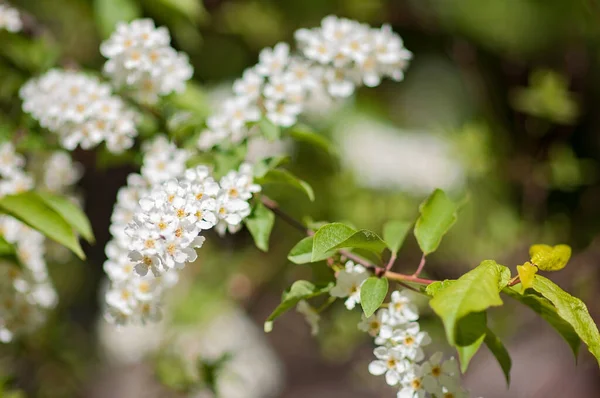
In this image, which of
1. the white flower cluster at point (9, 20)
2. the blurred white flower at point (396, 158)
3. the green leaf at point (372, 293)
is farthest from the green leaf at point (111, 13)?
the blurred white flower at point (396, 158)

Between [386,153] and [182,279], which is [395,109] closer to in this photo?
[386,153]

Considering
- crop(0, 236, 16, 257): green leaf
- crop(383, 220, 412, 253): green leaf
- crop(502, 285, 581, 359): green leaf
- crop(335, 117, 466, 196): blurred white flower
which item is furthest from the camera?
crop(335, 117, 466, 196): blurred white flower

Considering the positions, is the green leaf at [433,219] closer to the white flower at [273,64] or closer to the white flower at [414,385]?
the white flower at [414,385]

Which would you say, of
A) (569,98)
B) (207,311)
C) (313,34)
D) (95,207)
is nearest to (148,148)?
(313,34)

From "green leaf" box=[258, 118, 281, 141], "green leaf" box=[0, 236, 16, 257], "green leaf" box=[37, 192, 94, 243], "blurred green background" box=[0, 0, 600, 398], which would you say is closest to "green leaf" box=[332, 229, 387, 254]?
"green leaf" box=[258, 118, 281, 141]

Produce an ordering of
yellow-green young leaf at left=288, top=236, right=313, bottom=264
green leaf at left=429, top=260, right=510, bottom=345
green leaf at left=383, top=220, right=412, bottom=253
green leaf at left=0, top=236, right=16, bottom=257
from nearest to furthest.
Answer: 1. green leaf at left=429, top=260, right=510, bottom=345
2. yellow-green young leaf at left=288, top=236, right=313, bottom=264
3. green leaf at left=383, top=220, right=412, bottom=253
4. green leaf at left=0, top=236, right=16, bottom=257

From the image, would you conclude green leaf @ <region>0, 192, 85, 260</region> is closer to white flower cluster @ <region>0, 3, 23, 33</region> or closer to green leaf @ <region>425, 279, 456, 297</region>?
white flower cluster @ <region>0, 3, 23, 33</region>

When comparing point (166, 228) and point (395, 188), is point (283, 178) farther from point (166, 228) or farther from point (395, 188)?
point (395, 188)

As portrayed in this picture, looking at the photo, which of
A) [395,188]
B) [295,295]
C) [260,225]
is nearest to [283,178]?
[260,225]
